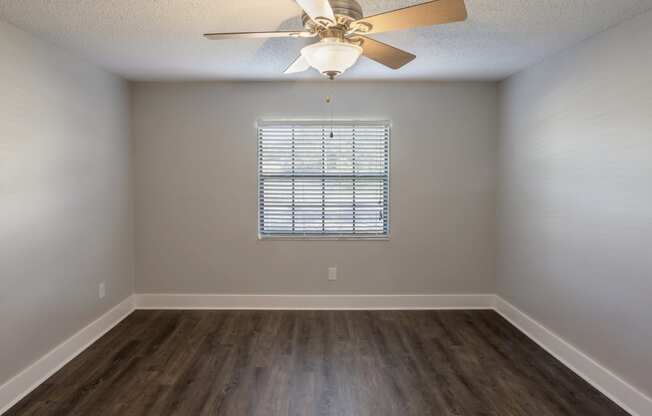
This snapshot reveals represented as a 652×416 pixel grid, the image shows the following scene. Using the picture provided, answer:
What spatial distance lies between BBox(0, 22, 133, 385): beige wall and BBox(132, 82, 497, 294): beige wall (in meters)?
0.39

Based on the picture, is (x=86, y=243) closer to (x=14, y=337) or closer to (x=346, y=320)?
(x=14, y=337)

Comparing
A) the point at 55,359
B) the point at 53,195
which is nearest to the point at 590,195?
the point at 53,195

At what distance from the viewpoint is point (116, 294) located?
3561 millimetres

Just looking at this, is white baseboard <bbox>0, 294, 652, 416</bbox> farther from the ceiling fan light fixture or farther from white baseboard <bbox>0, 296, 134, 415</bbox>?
the ceiling fan light fixture

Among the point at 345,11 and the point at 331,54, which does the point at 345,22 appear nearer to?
the point at 345,11

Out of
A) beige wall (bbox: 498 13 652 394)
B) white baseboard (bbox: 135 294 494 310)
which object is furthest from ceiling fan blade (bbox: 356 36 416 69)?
white baseboard (bbox: 135 294 494 310)

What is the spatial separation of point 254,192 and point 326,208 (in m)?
0.73

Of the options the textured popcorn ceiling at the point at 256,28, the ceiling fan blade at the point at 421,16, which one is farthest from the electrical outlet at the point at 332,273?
the ceiling fan blade at the point at 421,16

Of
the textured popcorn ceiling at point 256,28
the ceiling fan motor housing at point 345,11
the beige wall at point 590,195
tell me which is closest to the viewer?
the ceiling fan motor housing at point 345,11

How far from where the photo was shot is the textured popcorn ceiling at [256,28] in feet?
6.84

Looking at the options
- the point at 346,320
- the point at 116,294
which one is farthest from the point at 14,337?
the point at 346,320

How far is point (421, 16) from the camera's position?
1605 mm

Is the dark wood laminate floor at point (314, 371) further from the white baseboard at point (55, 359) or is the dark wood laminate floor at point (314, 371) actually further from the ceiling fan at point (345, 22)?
the ceiling fan at point (345, 22)

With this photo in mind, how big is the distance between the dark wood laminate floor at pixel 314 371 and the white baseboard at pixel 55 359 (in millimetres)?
59
